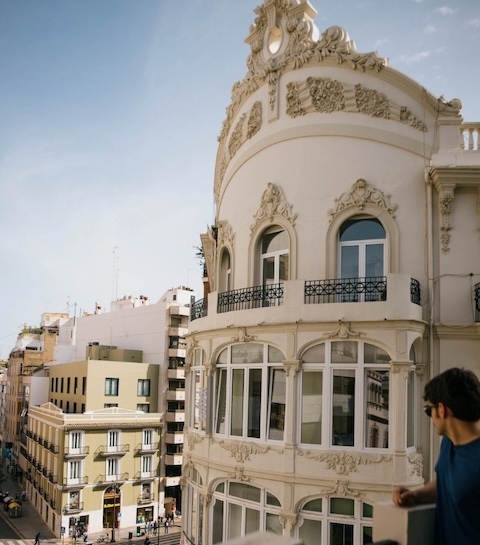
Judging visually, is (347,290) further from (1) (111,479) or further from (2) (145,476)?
(2) (145,476)

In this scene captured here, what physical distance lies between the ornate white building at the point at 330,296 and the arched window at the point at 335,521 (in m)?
0.03

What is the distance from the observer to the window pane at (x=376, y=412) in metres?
13.0

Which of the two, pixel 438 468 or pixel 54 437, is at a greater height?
pixel 438 468

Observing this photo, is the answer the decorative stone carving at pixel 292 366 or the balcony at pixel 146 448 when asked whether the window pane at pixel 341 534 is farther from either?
the balcony at pixel 146 448

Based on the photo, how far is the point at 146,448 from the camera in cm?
5097

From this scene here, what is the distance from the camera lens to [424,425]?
13.6 meters

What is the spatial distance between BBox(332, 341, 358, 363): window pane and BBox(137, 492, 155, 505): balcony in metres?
41.6

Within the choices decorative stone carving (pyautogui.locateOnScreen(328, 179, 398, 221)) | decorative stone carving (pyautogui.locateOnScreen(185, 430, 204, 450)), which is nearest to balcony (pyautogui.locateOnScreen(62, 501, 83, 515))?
decorative stone carving (pyautogui.locateOnScreen(185, 430, 204, 450))

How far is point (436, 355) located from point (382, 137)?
5373 millimetres

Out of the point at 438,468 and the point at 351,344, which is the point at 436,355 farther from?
the point at 438,468

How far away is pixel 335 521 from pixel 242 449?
2.69 meters

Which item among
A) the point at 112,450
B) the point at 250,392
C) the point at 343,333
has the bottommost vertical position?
the point at 112,450

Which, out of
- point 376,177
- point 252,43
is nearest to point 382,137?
point 376,177

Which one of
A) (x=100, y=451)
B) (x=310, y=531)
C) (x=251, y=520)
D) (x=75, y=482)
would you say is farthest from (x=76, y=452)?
(x=310, y=531)
